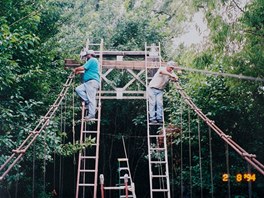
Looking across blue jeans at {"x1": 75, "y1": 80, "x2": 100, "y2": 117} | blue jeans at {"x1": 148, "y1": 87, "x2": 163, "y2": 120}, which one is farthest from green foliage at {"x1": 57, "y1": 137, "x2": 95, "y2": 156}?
blue jeans at {"x1": 148, "y1": 87, "x2": 163, "y2": 120}

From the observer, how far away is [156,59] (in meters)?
6.74

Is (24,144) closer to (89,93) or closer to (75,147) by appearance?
(75,147)

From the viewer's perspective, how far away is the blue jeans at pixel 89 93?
218 inches

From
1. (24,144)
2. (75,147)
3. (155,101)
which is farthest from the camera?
(155,101)

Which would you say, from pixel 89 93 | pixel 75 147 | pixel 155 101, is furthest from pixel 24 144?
pixel 155 101

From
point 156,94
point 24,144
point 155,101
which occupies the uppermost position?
point 156,94

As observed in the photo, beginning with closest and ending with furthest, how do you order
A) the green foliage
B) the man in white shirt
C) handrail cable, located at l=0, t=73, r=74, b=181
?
handrail cable, located at l=0, t=73, r=74, b=181 < the green foliage < the man in white shirt

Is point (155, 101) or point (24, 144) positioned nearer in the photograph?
point (24, 144)

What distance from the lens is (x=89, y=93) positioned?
5539 millimetres

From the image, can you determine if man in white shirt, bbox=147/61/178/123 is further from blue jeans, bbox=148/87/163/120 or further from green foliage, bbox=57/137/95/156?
green foliage, bbox=57/137/95/156

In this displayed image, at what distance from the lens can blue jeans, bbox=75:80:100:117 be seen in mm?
5531

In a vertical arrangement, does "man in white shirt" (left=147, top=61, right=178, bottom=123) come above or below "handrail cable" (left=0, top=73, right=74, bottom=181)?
above

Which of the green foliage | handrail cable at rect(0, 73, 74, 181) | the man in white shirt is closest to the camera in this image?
handrail cable at rect(0, 73, 74, 181)

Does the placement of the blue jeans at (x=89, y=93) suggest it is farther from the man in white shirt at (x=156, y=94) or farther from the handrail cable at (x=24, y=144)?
the man in white shirt at (x=156, y=94)
